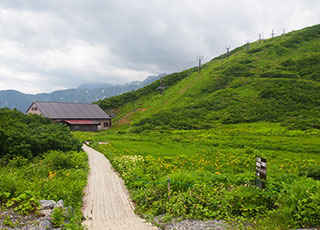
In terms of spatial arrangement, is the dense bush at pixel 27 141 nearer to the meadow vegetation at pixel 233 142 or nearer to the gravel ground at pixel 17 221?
the meadow vegetation at pixel 233 142

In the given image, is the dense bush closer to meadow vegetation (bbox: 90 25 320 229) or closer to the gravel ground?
meadow vegetation (bbox: 90 25 320 229)

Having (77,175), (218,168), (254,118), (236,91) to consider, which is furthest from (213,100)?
(77,175)

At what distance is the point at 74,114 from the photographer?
62.4m

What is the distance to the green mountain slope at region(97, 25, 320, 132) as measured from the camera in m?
50.0

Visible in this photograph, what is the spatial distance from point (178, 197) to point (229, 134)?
30.0m

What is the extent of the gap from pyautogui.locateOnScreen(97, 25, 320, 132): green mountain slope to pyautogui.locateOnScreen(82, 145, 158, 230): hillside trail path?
34.1 metres

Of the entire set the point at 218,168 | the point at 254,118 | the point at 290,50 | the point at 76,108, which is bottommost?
the point at 218,168

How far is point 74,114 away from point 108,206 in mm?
56480

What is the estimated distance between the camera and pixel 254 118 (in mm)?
49781

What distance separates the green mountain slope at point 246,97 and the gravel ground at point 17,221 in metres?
40.5

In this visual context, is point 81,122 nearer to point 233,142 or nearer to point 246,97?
point 233,142

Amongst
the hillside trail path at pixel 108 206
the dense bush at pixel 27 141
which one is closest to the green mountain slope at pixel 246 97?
the dense bush at pixel 27 141

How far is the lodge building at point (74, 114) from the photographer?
5812 cm

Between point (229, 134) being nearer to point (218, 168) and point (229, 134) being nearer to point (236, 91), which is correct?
point (218, 168)
